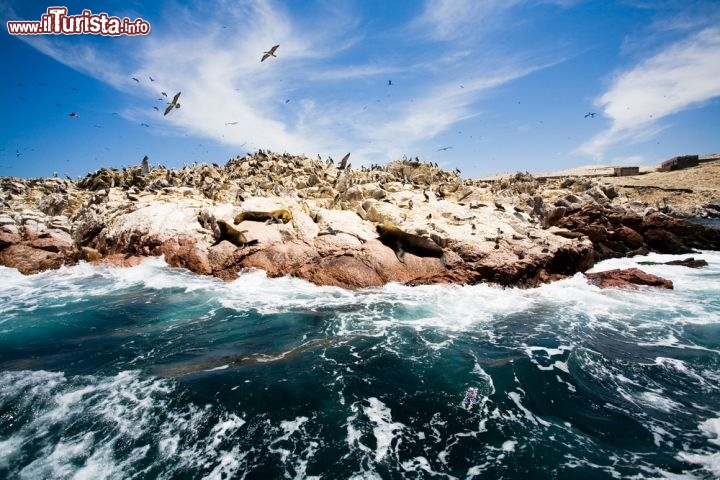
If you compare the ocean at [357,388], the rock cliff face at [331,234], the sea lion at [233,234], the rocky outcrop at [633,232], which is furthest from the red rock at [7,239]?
the rocky outcrop at [633,232]

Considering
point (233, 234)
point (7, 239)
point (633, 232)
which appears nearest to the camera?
point (233, 234)

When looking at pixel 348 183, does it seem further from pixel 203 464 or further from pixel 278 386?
pixel 203 464

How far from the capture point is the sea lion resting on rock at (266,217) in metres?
17.5

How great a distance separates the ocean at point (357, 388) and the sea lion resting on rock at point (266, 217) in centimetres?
578

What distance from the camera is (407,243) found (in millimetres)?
15828

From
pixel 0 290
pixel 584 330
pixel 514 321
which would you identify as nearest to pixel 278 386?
pixel 514 321

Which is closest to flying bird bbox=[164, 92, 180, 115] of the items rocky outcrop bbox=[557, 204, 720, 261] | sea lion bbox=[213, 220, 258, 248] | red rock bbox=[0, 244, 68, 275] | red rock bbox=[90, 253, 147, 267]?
sea lion bbox=[213, 220, 258, 248]

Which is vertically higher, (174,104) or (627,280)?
(174,104)

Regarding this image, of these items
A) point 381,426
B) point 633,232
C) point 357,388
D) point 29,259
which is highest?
point 633,232

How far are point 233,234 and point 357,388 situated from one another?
1137cm

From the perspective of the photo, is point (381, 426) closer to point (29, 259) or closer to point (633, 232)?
point (29, 259)

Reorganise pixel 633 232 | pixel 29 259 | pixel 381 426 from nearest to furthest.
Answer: pixel 381 426
pixel 29 259
pixel 633 232

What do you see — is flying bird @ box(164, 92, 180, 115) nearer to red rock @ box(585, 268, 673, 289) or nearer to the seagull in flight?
the seagull in flight

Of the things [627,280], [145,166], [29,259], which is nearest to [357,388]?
[627,280]
